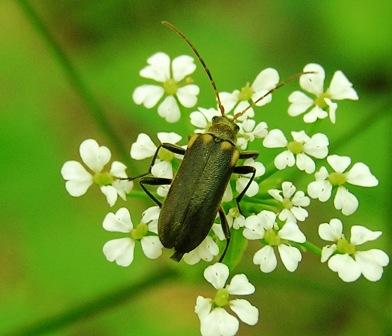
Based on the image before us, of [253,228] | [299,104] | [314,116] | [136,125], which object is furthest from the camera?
[136,125]

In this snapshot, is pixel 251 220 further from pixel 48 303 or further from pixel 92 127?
pixel 92 127

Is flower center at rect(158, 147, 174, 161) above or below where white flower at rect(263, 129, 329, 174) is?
below

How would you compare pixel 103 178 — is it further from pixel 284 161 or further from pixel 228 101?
pixel 284 161

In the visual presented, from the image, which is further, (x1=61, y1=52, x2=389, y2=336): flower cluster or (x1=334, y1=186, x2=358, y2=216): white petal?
(x1=334, y1=186, x2=358, y2=216): white petal

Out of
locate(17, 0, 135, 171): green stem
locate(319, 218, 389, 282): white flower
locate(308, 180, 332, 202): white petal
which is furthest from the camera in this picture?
locate(17, 0, 135, 171): green stem

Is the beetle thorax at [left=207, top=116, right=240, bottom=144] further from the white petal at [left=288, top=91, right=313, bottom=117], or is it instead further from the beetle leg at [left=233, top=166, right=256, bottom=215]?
the white petal at [left=288, top=91, right=313, bottom=117]

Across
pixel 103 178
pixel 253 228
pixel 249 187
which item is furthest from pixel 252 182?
pixel 103 178

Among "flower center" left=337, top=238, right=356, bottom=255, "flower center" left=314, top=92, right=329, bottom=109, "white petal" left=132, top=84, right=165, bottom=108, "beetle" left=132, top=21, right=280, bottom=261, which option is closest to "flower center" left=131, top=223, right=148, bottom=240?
"beetle" left=132, top=21, right=280, bottom=261
